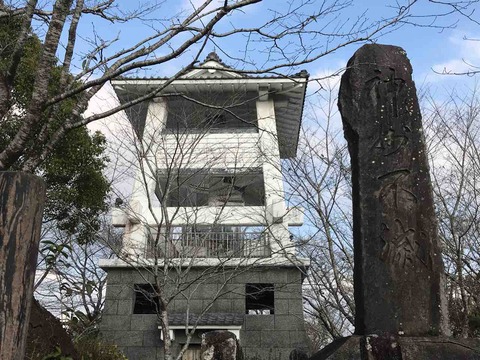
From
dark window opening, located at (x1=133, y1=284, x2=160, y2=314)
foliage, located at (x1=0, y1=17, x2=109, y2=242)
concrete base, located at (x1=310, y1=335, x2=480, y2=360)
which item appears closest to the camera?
concrete base, located at (x1=310, y1=335, x2=480, y2=360)

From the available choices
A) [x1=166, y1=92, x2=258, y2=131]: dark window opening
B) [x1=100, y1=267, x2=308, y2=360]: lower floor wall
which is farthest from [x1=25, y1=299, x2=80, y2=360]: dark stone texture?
[x1=166, y1=92, x2=258, y2=131]: dark window opening

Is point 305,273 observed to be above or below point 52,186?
below

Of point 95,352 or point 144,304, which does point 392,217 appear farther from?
point 144,304

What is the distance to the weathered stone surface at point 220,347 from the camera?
3.71 metres

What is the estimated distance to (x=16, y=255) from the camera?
80.8 inches

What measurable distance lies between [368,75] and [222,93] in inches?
318

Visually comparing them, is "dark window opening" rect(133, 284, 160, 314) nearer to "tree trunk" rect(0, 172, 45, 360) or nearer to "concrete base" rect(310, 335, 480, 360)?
"concrete base" rect(310, 335, 480, 360)

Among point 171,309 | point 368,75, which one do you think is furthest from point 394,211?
point 171,309

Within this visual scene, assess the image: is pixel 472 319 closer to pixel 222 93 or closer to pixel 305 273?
pixel 305 273

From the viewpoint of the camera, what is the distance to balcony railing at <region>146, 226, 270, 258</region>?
10633 mm

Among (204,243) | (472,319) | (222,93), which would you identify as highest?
(222,93)

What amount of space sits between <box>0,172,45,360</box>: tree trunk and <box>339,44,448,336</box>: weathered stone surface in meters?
2.82

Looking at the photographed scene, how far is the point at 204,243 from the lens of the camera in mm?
11195

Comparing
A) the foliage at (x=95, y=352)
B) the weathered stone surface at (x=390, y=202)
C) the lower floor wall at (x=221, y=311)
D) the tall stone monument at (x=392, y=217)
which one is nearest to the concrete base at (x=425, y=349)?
the tall stone monument at (x=392, y=217)
